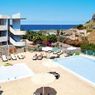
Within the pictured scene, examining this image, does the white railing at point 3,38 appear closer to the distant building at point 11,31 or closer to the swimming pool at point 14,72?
the distant building at point 11,31

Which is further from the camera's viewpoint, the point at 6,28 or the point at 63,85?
the point at 6,28

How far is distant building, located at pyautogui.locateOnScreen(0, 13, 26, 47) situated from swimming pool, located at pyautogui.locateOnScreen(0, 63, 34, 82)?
1400 centimetres

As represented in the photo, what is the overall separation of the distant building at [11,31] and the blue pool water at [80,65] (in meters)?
11.9

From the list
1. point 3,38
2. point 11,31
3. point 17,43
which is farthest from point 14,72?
point 11,31

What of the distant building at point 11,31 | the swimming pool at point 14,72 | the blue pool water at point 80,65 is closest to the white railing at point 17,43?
the distant building at point 11,31

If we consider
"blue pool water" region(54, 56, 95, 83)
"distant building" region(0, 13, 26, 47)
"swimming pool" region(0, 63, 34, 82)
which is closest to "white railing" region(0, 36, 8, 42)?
"distant building" region(0, 13, 26, 47)

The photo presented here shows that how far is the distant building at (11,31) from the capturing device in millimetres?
39059

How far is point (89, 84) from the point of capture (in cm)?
2109

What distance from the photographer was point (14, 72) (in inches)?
982

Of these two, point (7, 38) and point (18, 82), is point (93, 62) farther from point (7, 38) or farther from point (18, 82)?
point (7, 38)

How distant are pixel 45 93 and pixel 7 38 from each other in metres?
24.0

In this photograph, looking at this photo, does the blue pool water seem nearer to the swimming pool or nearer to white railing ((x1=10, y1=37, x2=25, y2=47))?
the swimming pool

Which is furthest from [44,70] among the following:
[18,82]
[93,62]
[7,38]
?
[7,38]

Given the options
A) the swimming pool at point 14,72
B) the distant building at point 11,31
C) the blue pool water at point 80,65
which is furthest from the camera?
the distant building at point 11,31
